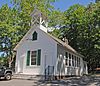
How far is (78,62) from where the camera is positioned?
30.8 meters

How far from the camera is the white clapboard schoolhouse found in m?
22.9

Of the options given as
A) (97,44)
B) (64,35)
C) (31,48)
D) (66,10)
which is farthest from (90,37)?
(31,48)

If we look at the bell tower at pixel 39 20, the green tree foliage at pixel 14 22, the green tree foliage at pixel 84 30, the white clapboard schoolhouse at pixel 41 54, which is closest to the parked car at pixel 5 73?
the white clapboard schoolhouse at pixel 41 54

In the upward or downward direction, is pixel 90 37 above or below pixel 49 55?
above

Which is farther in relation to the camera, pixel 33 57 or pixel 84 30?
pixel 84 30

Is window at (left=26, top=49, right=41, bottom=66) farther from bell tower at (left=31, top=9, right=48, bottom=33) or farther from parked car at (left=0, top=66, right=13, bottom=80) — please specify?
bell tower at (left=31, top=9, right=48, bottom=33)

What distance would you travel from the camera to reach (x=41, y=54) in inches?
923

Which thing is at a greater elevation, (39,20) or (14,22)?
(14,22)

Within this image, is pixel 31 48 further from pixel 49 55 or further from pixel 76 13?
pixel 76 13

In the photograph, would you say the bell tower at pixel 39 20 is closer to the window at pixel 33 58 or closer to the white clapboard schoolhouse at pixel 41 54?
the white clapboard schoolhouse at pixel 41 54

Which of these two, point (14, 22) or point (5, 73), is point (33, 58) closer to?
point (5, 73)

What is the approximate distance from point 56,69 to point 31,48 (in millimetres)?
4113

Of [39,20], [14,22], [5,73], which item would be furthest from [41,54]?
[14,22]

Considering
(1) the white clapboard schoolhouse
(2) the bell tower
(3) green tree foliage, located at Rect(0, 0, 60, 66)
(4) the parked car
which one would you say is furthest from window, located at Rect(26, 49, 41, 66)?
(3) green tree foliage, located at Rect(0, 0, 60, 66)
